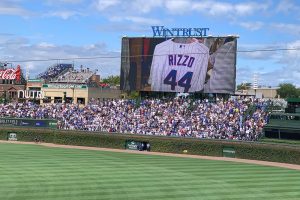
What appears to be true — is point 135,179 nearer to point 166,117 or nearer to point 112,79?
point 166,117

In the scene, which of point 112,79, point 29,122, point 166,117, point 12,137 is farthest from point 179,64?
point 112,79

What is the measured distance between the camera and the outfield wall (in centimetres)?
3862

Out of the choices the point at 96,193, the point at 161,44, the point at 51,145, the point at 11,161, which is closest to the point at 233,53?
the point at 161,44

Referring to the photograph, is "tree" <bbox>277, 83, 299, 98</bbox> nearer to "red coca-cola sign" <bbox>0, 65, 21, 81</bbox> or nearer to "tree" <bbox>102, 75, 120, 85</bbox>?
"tree" <bbox>102, 75, 120, 85</bbox>

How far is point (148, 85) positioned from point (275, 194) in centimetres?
3051

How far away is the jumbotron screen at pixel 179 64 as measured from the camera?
48344 mm

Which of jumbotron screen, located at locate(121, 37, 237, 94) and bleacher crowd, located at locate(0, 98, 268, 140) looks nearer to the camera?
bleacher crowd, located at locate(0, 98, 268, 140)

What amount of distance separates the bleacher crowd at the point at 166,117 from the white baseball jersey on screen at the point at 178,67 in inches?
84.8

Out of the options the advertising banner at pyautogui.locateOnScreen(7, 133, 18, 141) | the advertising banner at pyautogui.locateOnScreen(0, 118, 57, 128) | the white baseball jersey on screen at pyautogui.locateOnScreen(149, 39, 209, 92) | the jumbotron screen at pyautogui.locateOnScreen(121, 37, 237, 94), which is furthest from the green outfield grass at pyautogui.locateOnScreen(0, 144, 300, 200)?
the advertising banner at pyautogui.locateOnScreen(7, 133, 18, 141)

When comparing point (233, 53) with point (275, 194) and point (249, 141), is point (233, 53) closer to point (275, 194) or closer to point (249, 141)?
point (249, 141)

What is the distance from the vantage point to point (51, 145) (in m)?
47.8

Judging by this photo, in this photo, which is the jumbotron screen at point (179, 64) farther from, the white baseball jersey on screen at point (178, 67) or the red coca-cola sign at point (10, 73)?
the red coca-cola sign at point (10, 73)

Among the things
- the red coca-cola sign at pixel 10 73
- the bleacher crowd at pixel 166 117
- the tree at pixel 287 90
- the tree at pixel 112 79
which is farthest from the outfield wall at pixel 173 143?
the tree at pixel 287 90

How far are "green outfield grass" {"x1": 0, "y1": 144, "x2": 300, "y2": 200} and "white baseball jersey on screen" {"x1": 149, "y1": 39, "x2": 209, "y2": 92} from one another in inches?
591
